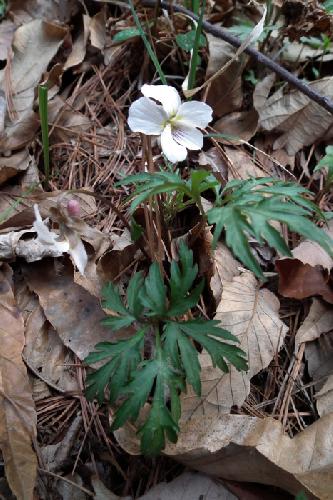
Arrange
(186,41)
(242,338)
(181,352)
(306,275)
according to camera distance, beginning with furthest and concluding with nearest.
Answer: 1. (186,41)
2. (306,275)
3. (242,338)
4. (181,352)

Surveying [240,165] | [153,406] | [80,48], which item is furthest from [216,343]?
[80,48]

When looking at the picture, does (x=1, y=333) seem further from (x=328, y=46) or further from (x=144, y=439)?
(x=328, y=46)

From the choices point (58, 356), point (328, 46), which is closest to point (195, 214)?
point (58, 356)

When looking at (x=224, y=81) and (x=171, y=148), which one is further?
(x=224, y=81)

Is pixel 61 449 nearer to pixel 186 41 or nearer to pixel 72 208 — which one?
pixel 72 208

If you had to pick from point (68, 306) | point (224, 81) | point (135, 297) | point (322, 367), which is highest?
point (224, 81)

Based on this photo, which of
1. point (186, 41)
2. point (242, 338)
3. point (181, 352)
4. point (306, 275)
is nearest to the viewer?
point (181, 352)

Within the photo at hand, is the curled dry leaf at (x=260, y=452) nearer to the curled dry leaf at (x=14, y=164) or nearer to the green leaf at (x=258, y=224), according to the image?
the green leaf at (x=258, y=224)
